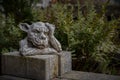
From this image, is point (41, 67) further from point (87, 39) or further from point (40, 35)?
point (87, 39)

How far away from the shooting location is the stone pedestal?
3.74 metres

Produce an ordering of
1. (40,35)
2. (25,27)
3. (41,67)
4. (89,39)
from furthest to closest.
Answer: (89,39), (25,27), (40,35), (41,67)

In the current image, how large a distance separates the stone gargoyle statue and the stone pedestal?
99 mm

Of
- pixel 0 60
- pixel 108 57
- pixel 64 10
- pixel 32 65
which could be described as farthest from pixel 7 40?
pixel 108 57

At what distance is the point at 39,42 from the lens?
12.8 ft

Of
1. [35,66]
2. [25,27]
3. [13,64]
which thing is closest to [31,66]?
[35,66]

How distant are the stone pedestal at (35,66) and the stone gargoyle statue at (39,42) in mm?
99

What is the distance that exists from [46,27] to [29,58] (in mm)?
524

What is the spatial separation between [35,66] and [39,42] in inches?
13.7

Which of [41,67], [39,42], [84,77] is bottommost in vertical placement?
[84,77]

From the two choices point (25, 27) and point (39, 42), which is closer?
point (39, 42)

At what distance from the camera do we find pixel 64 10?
546 centimetres

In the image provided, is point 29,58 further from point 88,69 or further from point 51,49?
point 88,69

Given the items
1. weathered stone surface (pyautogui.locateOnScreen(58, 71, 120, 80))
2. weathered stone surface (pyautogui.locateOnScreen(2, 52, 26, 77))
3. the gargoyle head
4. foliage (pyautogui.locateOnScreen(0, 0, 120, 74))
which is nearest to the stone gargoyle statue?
the gargoyle head
